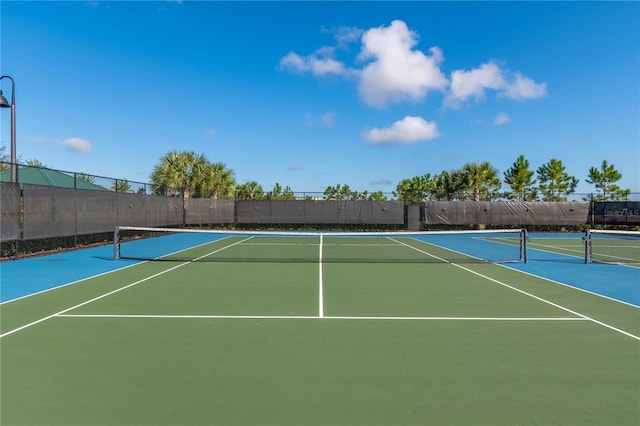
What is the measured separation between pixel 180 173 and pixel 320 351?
26691mm

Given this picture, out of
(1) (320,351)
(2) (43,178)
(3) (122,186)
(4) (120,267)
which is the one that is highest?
(2) (43,178)

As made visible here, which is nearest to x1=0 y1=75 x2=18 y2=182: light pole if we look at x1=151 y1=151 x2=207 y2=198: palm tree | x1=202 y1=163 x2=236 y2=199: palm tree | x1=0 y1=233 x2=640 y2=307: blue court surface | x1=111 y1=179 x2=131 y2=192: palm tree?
x1=0 y1=233 x2=640 y2=307: blue court surface

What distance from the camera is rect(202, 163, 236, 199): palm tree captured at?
31750 millimetres

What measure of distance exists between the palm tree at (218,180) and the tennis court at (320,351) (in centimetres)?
2181

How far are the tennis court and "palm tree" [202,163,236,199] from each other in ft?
71.6

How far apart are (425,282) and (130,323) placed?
6.76 metres

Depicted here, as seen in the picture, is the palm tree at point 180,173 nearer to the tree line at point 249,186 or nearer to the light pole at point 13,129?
the tree line at point 249,186

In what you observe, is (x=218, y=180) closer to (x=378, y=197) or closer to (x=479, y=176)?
(x=378, y=197)

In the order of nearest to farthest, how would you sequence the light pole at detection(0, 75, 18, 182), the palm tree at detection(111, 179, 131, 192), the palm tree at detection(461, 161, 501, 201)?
1. the light pole at detection(0, 75, 18, 182)
2. the palm tree at detection(111, 179, 131, 192)
3. the palm tree at detection(461, 161, 501, 201)

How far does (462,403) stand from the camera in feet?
12.7

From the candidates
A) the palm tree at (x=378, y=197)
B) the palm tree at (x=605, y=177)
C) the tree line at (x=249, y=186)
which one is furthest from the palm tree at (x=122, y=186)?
the palm tree at (x=605, y=177)

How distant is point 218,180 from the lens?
1280 inches

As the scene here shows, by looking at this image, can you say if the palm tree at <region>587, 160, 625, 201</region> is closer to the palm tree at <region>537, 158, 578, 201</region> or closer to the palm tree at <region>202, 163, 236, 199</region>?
the palm tree at <region>537, 158, 578, 201</region>

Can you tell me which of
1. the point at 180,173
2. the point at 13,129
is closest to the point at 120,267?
the point at 13,129
